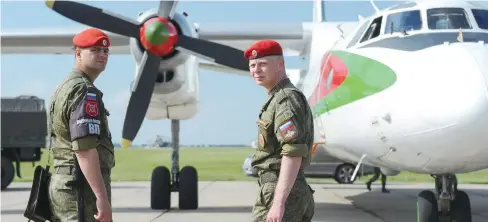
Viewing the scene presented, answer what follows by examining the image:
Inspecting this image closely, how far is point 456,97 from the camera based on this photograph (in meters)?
5.80

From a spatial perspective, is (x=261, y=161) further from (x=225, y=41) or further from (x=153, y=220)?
(x=225, y=41)

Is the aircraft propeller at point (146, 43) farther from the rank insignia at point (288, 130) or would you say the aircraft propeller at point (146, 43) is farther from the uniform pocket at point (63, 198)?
the rank insignia at point (288, 130)

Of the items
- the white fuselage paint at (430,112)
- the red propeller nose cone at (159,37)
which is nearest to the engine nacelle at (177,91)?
the red propeller nose cone at (159,37)

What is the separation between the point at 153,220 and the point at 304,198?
6114 mm

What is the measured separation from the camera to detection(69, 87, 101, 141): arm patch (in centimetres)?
350

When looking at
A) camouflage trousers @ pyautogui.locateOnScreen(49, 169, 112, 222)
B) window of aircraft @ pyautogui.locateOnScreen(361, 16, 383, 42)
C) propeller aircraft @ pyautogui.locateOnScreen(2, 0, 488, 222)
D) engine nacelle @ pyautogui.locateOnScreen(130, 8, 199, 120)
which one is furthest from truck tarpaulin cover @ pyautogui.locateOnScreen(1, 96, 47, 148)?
camouflage trousers @ pyautogui.locateOnScreen(49, 169, 112, 222)

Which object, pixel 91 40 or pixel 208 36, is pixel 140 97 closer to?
pixel 208 36

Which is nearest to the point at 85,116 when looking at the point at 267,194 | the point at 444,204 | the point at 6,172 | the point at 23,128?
the point at 267,194

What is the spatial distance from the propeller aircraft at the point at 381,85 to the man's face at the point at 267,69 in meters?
2.55

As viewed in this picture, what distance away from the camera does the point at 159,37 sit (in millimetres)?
10594

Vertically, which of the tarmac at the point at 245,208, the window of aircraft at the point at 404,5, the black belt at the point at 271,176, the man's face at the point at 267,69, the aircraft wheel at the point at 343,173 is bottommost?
the tarmac at the point at 245,208

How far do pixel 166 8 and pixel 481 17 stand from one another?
17.7 ft

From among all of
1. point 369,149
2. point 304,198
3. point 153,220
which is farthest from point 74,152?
point 153,220

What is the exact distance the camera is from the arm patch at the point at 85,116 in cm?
350
